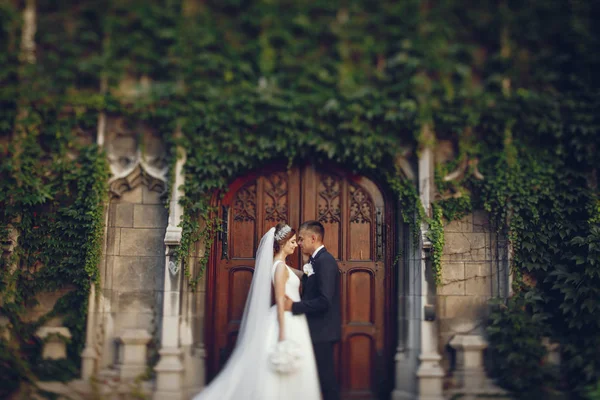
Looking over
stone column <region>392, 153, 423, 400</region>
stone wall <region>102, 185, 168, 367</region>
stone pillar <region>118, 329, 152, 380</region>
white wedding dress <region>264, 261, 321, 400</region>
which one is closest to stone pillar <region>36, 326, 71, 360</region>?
stone wall <region>102, 185, 168, 367</region>

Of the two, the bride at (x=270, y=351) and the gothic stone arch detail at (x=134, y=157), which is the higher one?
the gothic stone arch detail at (x=134, y=157)

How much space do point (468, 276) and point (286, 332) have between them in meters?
2.55

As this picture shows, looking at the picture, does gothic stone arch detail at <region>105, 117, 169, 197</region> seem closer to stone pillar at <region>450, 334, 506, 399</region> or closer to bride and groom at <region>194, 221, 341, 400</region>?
bride and groom at <region>194, 221, 341, 400</region>

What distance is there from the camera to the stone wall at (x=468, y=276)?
23.3 ft

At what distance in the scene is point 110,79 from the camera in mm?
7410

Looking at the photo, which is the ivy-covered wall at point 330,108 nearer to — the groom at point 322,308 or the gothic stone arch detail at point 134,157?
the gothic stone arch detail at point 134,157

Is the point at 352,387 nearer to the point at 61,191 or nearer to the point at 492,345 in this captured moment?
the point at 492,345

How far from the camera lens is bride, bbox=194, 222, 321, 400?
5.75 meters

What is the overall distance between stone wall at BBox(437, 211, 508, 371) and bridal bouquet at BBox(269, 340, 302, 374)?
7.16ft

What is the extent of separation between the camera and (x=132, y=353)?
688 cm

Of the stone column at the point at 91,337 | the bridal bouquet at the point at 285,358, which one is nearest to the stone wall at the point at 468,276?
the bridal bouquet at the point at 285,358

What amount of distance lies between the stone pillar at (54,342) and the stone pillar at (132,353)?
0.64 meters

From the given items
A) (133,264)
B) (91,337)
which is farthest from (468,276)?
(91,337)

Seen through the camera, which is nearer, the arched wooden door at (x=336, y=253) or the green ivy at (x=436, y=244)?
the green ivy at (x=436, y=244)
